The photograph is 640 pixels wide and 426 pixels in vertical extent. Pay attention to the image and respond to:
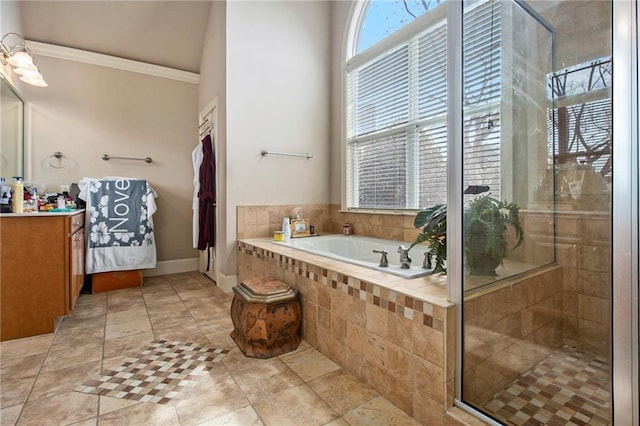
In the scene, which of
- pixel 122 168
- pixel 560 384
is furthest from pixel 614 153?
pixel 122 168

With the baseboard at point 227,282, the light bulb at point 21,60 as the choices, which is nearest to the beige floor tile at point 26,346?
the baseboard at point 227,282

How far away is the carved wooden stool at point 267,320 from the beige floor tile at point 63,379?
Answer: 78 centimetres

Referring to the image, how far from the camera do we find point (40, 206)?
2533 mm

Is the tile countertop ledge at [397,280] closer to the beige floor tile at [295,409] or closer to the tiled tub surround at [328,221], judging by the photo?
the beige floor tile at [295,409]

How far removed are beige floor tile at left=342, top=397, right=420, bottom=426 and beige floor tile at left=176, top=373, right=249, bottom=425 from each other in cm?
48

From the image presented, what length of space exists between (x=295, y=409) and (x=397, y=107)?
2.50 meters

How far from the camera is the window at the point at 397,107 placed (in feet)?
8.28

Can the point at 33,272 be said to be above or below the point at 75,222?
below

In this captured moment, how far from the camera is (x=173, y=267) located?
12.6 ft

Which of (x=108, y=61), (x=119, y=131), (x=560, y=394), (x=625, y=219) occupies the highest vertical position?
(x=108, y=61)

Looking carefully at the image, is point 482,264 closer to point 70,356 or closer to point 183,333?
point 183,333

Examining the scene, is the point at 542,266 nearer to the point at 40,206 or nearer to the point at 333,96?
the point at 333,96

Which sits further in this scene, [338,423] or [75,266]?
[75,266]

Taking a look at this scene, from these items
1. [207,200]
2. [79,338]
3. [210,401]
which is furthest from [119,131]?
[210,401]
